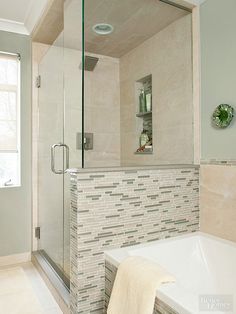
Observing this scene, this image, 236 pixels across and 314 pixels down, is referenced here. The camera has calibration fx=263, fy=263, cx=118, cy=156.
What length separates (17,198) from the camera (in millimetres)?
2607

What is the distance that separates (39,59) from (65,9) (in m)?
0.80

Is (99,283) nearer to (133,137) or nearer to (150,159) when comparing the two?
(150,159)

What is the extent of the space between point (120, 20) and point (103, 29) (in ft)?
0.50

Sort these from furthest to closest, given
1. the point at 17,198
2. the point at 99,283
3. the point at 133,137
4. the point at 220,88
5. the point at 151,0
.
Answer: the point at 17,198 → the point at 133,137 → the point at 151,0 → the point at 220,88 → the point at 99,283

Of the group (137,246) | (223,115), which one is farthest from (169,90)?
(137,246)

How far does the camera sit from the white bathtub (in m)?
1.47

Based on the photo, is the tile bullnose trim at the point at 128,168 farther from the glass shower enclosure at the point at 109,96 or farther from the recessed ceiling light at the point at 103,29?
the recessed ceiling light at the point at 103,29

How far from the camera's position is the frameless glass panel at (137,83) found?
1.99 m

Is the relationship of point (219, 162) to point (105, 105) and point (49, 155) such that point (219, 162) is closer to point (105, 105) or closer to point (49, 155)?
point (105, 105)

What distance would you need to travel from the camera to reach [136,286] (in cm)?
114

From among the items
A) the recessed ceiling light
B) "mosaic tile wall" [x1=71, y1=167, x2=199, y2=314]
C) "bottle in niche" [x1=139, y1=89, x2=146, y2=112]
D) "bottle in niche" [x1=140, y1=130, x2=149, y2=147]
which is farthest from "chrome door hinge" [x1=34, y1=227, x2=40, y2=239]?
the recessed ceiling light

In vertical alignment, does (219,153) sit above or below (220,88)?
below

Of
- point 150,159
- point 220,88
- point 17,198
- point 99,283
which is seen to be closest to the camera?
point 99,283

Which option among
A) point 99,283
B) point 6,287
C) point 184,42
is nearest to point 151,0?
point 184,42
